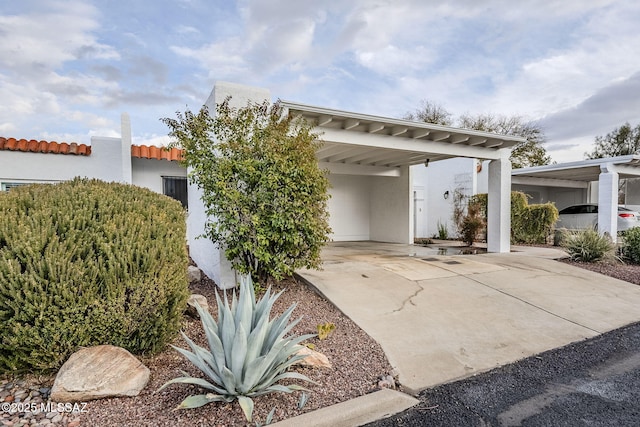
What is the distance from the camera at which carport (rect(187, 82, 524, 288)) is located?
20.2ft

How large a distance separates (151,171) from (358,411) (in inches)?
336

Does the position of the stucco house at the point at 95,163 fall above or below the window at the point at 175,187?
above

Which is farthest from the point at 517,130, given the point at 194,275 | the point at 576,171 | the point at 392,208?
the point at 194,275

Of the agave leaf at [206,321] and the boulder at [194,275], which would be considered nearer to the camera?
the agave leaf at [206,321]

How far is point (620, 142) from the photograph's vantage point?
80.3 ft

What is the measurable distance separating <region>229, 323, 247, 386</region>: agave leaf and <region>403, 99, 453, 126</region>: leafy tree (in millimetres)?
25341

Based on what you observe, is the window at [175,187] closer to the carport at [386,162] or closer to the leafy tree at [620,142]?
the carport at [386,162]

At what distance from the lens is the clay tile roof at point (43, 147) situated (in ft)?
24.9

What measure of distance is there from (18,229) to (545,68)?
12.8 meters

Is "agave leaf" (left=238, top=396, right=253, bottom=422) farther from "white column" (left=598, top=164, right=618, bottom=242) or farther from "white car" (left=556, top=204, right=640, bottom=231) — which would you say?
"white car" (left=556, top=204, right=640, bottom=231)

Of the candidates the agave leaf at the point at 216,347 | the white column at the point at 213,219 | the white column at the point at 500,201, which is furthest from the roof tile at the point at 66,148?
the white column at the point at 500,201

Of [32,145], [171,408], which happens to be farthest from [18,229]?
[32,145]

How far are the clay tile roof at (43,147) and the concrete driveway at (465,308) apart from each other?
6.58 metres

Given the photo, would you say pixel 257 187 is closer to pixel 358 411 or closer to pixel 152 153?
pixel 358 411
